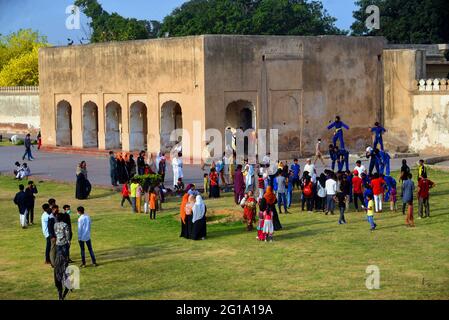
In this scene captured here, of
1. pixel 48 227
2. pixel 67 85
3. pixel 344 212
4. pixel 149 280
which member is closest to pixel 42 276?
pixel 48 227

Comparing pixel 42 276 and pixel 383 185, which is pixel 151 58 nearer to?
pixel 383 185

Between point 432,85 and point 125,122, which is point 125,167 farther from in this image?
point 432,85

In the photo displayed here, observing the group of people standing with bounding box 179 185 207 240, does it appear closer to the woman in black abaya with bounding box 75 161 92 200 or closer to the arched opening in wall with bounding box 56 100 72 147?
the woman in black abaya with bounding box 75 161 92 200

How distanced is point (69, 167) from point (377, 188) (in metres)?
14.2

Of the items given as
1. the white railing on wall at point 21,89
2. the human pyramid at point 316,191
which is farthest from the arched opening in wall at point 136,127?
the white railing on wall at point 21,89

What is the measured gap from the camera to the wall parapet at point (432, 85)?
1232 inches

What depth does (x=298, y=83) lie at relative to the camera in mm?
31469

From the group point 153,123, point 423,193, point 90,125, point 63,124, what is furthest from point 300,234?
point 63,124

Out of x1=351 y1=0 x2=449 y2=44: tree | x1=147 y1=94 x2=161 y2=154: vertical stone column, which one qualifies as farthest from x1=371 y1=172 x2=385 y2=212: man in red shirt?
x1=351 y1=0 x2=449 y2=44: tree

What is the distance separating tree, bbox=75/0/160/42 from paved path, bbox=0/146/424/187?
31.3 m

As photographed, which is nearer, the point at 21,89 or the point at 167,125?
the point at 167,125

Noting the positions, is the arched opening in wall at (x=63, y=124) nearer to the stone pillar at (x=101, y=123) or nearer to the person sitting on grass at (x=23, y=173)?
the stone pillar at (x=101, y=123)

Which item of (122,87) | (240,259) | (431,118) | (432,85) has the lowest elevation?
(240,259)

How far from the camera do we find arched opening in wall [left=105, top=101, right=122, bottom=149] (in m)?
35.4
